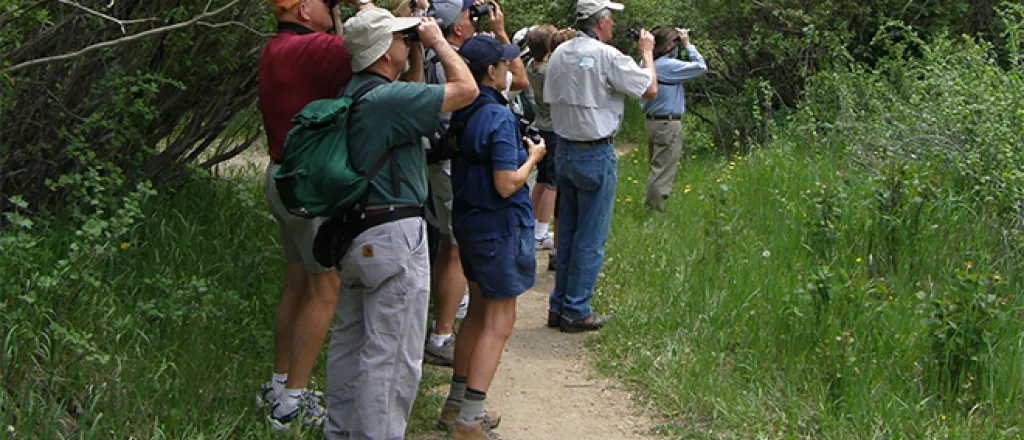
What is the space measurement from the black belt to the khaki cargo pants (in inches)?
0.8

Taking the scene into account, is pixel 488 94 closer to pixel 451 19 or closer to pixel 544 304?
pixel 451 19

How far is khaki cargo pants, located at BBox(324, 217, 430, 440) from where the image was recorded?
3936 millimetres

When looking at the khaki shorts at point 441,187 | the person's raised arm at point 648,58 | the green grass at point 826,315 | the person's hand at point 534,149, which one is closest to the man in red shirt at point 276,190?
the person's hand at point 534,149

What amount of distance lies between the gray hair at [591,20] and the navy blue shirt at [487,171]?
1.88 meters

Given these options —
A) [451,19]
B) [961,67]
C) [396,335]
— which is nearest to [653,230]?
[961,67]

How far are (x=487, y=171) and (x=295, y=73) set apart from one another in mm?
880

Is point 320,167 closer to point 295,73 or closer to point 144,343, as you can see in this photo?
point 295,73

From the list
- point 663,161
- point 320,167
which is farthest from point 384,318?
point 663,161

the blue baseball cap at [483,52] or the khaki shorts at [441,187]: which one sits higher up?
the blue baseball cap at [483,52]

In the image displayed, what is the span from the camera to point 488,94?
477 cm

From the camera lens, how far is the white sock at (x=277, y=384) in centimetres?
466

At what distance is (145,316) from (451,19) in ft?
6.62

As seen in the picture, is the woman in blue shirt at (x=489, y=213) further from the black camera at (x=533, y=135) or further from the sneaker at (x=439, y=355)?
the sneaker at (x=439, y=355)

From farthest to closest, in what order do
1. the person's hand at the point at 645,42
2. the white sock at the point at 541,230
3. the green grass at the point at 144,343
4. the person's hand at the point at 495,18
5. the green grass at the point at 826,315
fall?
the white sock at the point at 541,230 → the person's hand at the point at 645,42 → the person's hand at the point at 495,18 → the green grass at the point at 826,315 → the green grass at the point at 144,343
